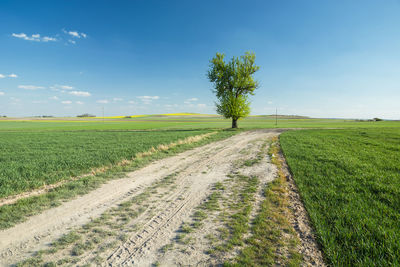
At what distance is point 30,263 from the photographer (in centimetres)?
358

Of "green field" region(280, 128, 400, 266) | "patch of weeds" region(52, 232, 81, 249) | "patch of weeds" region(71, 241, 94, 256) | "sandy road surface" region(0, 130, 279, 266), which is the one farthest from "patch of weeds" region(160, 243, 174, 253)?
"green field" region(280, 128, 400, 266)

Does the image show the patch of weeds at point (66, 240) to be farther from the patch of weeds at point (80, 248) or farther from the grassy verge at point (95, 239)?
the patch of weeds at point (80, 248)

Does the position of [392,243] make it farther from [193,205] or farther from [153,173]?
[153,173]

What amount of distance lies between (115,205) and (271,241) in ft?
15.5

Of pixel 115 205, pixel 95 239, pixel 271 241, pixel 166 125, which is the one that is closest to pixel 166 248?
pixel 95 239

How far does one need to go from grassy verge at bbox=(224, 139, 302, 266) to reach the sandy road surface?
1.79m

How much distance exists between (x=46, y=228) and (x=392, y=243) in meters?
7.78

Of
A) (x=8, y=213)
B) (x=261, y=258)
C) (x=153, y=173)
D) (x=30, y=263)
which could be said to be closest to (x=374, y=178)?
(x=261, y=258)

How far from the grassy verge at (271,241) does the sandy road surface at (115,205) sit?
1.79m

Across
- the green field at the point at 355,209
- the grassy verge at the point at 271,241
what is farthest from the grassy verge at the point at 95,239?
the green field at the point at 355,209

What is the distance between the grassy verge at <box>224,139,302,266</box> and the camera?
3.53 m

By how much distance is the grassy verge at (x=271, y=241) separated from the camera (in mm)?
3529

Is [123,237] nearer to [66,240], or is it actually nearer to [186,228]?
[66,240]

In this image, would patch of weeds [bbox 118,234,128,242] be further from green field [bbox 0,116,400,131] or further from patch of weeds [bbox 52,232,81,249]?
green field [bbox 0,116,400,131]
